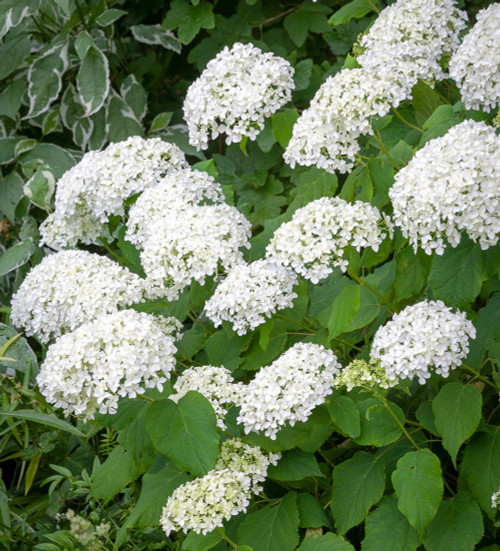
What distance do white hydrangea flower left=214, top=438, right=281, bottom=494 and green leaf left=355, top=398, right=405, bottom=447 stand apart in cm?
26

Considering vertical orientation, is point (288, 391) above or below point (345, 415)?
above

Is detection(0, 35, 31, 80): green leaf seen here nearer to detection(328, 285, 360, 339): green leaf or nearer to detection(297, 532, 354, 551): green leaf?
detection(328, 285, 360, 339): green leaf

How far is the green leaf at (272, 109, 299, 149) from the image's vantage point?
2572 millimetres

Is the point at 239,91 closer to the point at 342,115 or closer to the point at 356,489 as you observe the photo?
the point at 342,115

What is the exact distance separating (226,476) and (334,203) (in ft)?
2.82

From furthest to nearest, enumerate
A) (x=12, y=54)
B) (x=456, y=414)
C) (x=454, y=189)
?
(x=12, y=54) < (x=456, y=414) < (x=454, y=189)

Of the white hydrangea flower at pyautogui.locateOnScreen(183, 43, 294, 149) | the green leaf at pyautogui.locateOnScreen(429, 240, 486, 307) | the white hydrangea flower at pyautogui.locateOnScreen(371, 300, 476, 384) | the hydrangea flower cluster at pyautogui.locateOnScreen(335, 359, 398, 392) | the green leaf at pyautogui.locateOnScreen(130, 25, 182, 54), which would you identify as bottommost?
the hydrangea flower cluster at pyautogui.locateOnScreen(335, 359, 398, 392)

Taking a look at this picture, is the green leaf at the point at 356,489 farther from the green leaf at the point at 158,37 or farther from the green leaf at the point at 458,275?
the green leaf at the point at 158,37

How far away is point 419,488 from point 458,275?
57 cm

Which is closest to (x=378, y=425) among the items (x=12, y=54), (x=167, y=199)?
(x=167, y=199)

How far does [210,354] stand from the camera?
97.7 inches

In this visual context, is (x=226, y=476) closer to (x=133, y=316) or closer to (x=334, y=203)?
(x=133, y=316)

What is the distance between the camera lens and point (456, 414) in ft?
6.20

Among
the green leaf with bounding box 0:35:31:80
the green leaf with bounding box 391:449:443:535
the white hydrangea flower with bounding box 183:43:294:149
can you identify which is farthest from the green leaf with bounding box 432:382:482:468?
the green leaf with bounding box 0:35:31:80
